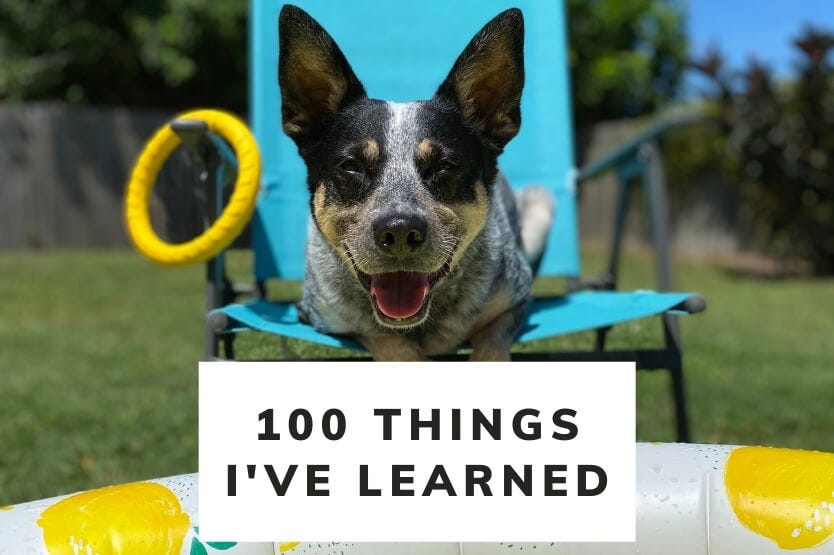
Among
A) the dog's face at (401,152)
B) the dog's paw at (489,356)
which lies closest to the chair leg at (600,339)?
the dog's paw at (489,356)

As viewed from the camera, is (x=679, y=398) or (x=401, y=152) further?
(x=679, y=398)

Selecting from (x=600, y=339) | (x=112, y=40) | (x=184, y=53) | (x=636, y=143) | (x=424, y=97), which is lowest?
(x=600, y=339)

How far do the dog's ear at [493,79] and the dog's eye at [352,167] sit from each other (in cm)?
21

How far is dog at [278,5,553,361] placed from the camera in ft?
4.59

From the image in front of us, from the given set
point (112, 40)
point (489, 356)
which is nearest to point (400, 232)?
point (489, 356)

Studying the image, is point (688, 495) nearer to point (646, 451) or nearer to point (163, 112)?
point (646, 451)

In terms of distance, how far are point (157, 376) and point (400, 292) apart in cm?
272

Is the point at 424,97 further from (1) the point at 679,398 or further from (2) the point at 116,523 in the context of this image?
(2) the point at 116,523

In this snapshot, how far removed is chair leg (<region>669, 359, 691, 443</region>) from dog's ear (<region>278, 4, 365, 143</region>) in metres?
0.98

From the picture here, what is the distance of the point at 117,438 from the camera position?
113 inches

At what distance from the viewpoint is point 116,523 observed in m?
1.26

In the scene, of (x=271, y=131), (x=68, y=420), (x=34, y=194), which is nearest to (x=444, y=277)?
(x=271, y=131)

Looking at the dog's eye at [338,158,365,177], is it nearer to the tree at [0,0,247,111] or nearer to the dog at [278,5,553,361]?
the dog at [278,5,553,361]

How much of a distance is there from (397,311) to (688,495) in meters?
0.59
